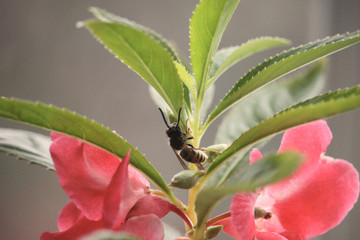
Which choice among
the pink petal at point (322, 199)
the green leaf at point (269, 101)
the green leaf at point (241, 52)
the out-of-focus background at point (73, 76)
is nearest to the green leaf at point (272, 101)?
the green leaf at point (269, 101)

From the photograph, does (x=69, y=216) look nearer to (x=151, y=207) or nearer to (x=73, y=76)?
(x=151, y=207)

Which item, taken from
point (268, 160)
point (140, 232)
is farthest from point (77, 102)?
point (268, 160)

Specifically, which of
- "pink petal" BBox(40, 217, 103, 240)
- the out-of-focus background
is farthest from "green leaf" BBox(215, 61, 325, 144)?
the out-of-focus background

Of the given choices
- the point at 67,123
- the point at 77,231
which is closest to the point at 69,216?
the point at 77,231

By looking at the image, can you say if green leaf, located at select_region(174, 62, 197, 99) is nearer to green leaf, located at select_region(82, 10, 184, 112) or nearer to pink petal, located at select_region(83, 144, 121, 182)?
green leaf, located at select_region(82, 10, 184, 112)

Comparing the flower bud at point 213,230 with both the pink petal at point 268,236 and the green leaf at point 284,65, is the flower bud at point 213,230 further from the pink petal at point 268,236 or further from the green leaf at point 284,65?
the green leaf at point 284,65

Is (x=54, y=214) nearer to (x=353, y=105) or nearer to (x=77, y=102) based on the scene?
(x=77, y=102)
